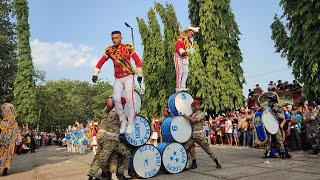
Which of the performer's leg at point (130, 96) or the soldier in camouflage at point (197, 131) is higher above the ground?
the performer's leg at point (130, 96)

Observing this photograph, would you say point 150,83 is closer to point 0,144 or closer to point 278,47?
point 278,47

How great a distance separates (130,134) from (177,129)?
1374 millimetres

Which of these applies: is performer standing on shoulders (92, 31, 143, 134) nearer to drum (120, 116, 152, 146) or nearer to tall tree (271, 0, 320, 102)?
drum (120, 116, 152, 146)

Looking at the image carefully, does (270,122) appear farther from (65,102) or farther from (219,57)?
(65,102)

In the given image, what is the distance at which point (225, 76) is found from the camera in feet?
89.5

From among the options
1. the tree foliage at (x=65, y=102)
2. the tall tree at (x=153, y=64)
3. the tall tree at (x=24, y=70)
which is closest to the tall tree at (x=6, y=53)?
the tall tree at (x=24, y=70)

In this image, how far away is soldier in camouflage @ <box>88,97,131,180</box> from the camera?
267 inches

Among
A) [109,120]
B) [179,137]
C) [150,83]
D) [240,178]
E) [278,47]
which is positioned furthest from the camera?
[150,83]

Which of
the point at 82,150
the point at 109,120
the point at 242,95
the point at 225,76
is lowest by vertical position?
the point at 82,150

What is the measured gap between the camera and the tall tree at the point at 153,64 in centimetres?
3331

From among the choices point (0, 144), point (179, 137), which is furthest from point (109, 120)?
point (0, 144)

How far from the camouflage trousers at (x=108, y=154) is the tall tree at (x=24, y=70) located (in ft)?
113

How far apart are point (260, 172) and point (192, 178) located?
5.37 ft

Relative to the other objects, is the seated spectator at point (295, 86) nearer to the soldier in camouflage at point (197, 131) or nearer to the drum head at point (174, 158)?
the soldier in camouflage at point (197, 131)
